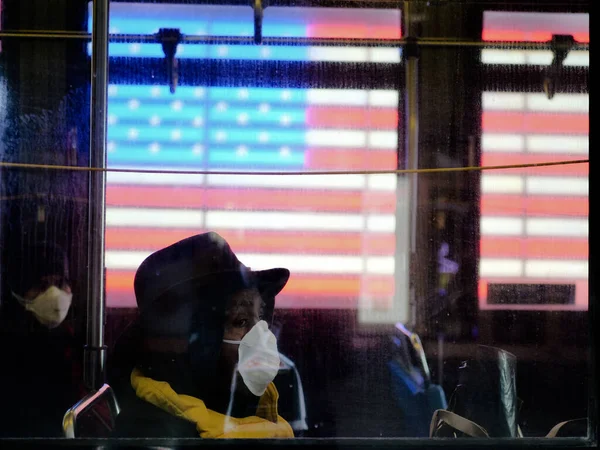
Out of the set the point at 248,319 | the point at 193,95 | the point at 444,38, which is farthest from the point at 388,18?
the point at 248,319

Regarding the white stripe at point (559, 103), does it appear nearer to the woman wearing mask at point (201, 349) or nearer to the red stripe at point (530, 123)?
the red stripe at point (530, 123)

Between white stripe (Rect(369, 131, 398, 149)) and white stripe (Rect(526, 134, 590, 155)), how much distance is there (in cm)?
39

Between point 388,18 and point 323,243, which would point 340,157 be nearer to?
point 323,243

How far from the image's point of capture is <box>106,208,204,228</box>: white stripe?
5.73 ft

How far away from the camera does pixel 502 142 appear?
185 cm

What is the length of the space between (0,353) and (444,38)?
1.50 m

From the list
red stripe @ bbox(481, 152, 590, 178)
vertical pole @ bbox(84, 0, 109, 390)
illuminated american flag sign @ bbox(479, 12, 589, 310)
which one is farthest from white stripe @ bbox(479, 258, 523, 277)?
vertical pole @ bbox(84, 0, 109, 390)

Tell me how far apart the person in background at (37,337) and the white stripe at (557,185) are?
1.32 m

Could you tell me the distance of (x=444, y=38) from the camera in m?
1.83

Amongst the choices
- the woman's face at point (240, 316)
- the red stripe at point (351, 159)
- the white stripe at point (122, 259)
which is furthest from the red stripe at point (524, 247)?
the white stripe at point (122, 259)

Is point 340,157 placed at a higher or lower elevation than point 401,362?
higher

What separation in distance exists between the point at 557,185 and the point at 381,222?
0.51m

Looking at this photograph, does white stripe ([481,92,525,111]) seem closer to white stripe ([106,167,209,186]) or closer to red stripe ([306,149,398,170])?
red stripe ([306,149,398,170])

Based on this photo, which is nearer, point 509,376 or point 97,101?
point 97,101
